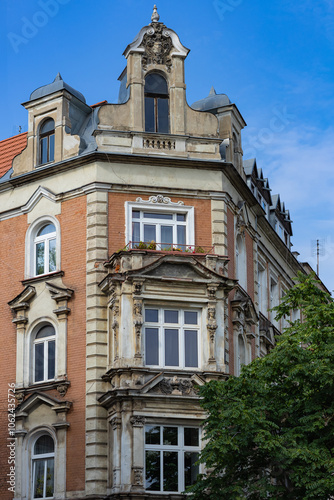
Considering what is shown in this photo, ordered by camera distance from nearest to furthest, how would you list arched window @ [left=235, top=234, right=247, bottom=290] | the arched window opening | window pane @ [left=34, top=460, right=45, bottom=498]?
window pane @ [left=34, top=460, right=45, bottom=498] → the arched window opening → arched window @ [left=235, top=234, right=247, bottom=290]

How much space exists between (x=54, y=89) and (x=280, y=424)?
1658cm

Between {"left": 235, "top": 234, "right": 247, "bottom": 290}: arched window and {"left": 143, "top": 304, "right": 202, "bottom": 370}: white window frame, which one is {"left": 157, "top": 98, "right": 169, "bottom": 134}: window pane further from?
{"left": 143, "top": 304, "right": 202, "bottom": 370}: white window frame

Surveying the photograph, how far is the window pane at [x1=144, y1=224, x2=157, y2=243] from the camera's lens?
36.6m

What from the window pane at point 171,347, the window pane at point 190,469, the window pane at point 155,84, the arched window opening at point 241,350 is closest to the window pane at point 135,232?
the window pane at point 171,347

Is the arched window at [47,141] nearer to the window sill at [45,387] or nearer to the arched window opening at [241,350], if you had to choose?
the window sill at [45,387]

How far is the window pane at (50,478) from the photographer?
34528mm

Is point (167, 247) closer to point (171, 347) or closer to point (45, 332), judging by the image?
point (171, 347)

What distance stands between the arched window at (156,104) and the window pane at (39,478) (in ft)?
42.4

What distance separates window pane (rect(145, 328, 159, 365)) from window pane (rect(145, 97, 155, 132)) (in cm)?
809

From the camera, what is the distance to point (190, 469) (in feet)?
109

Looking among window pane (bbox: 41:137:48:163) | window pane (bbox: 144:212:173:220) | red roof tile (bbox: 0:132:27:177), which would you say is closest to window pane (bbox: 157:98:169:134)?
window pane (bbox: 144:212:173:220)

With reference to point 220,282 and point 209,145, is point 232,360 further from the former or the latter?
point 209,145

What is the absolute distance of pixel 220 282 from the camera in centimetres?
3512

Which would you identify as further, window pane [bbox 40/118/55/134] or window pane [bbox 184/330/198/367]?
window pane [bbox 40/118/55/134]
